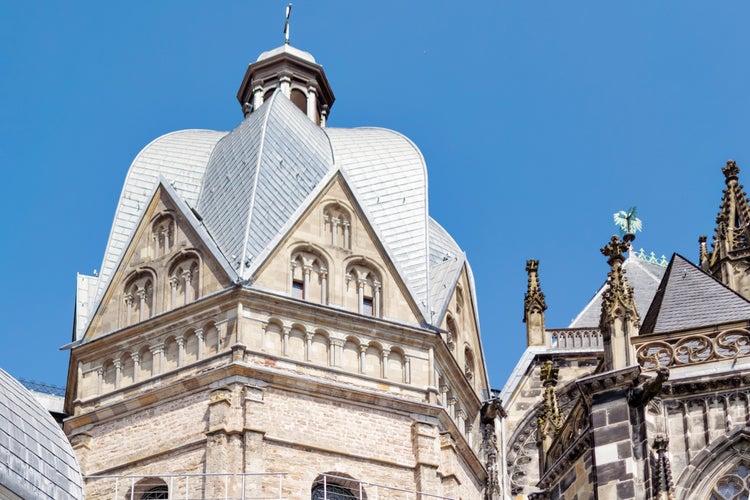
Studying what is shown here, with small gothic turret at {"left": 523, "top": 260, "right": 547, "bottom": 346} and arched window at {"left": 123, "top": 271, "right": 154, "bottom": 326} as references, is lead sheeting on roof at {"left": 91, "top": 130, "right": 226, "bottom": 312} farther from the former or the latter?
small gothic turret at {"left": 523, "top": 260, "right": 547, "bottom": 346}

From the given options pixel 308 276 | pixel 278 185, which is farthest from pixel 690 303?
pixel 278 185

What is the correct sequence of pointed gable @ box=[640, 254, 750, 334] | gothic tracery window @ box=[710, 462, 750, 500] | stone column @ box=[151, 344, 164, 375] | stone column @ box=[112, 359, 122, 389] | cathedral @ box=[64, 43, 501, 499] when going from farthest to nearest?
stone column @ box=[112, 359, 122, 389], stone column @ box=[151, 344, 164, 375], cathedral @ box=[64, 43, 501, 499], pointed gable @ box=[640, 254, 750, 334], gothic tracery window @ box=[710, 462, 750, 500]

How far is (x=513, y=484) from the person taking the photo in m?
41.2

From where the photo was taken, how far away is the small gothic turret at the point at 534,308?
43938mm

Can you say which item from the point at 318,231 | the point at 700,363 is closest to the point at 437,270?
the point at 318,231

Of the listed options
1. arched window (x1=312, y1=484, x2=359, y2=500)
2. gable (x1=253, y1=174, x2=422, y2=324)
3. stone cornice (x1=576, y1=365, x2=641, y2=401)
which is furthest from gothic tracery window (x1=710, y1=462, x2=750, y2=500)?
gable (x1=253, y1=174, x2=422, y2=324)

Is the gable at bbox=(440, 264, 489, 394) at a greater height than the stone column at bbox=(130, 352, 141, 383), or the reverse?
the gable at bbox=(440, 264, 489, 394)

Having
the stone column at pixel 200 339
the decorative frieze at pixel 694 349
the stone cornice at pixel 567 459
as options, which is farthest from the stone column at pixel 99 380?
the decorative frieze at pixel 694 349

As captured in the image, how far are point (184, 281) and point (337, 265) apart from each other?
8.96 feet

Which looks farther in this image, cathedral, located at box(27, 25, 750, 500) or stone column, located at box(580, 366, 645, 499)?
cathedral, located at box(27, 25, 750, 500)

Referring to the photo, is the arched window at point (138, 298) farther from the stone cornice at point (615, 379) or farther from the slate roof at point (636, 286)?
the stone cornice at point (615, 379)

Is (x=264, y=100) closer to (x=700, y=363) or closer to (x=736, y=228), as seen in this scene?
(x=736, y=228)

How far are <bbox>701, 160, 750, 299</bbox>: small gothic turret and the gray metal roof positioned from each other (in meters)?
11.7

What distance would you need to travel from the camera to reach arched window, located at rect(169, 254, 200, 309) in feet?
127
